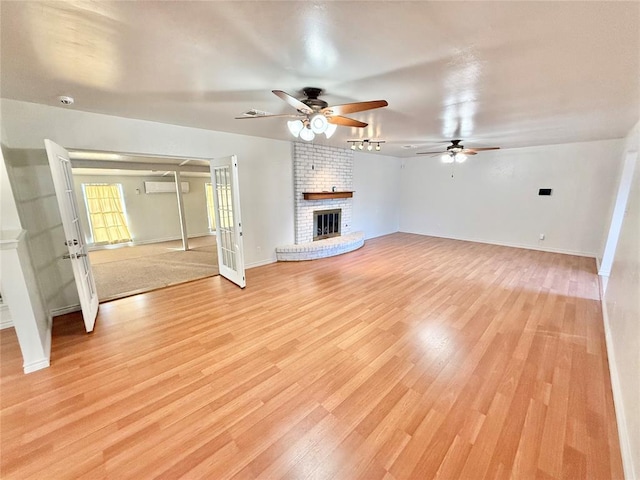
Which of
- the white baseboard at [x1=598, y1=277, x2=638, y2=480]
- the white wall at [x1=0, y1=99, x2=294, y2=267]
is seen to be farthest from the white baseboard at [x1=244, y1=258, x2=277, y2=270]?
the white baseboard at [x1=598, y1=277, x2=638, y2=480]

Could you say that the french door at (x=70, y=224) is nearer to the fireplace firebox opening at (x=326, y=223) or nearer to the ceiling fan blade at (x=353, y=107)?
the ceiling fan blade at (x=353, y=107)

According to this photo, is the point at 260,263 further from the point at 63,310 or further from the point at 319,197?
the point at 63,310

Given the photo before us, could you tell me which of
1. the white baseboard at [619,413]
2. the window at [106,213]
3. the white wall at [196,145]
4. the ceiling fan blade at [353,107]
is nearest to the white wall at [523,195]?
the white baseboard at [619,413]

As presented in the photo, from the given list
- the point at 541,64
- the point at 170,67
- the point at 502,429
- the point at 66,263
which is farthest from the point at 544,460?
the point at 66,263

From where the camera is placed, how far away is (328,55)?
172 cm

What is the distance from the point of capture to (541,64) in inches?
72.7

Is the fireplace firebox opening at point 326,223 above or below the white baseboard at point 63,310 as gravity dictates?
above

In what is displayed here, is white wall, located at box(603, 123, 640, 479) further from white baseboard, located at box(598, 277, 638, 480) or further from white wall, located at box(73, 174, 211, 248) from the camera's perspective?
white wall, located at box(73, 174, 211, 248)

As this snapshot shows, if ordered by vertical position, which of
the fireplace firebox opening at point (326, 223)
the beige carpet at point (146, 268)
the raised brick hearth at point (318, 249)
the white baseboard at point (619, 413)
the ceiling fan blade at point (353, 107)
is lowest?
the beige carpet at point (146, 268)

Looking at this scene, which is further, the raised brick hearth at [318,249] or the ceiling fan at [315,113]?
the raised brick hearth at [318,249]

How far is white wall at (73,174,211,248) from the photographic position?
709cm

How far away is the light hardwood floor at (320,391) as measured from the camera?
57.5 inches

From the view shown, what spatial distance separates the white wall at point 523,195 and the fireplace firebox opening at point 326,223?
10.5 ft

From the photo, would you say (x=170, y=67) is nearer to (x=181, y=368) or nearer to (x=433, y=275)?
(x=181, y=368)
